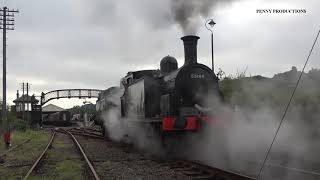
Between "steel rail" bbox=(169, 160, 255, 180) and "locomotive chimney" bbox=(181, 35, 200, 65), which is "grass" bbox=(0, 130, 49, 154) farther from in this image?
"steel rail" bbox=(169, 160, 255, 180)

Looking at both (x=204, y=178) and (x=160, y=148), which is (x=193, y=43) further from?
(x=204, y=178)

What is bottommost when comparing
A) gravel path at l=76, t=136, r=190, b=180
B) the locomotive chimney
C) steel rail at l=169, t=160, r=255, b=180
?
gravel path at l=76, t=136, r=190, b=180

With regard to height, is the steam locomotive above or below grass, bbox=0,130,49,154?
above

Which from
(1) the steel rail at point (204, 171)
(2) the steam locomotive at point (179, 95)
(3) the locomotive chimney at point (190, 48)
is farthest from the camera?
(3) the locomotive chimney at point (190, 48)

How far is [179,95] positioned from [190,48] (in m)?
1.54

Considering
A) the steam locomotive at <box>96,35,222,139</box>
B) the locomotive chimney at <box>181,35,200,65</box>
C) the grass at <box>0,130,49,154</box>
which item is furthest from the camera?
the grass at <box>0,130,49,154</box>

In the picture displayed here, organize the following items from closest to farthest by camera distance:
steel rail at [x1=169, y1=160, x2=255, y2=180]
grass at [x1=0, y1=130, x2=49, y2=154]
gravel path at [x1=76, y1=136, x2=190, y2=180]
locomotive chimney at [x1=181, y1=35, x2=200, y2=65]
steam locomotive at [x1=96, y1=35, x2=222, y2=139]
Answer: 1. steel rail at [x1=169, y1=160, x2=255, y2=180]
2. gravel path at [x1=76, y1=136, x2=190, y2=180]
3. steam locomotive at [x1=96, y1=35, x2=222, y2=139]
4. locomotive chimney at [x1=181, y1=35, x2=200, y2=65]
5. grass at [x1=0, y1=130, x2=49, y2=154]

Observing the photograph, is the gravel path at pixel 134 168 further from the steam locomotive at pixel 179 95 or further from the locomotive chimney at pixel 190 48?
the locomotive chimney at pixel 190 48

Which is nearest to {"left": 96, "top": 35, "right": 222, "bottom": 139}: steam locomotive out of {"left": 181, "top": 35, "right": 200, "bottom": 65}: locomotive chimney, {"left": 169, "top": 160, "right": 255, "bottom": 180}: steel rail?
{"left": 181, "top": 35, "right": 200, "bottom": 65}: locomotive chimney

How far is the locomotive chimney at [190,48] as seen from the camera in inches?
546

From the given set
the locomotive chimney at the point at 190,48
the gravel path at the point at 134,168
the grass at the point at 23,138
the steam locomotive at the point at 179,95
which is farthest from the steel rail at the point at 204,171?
the grass at the point at 23,138

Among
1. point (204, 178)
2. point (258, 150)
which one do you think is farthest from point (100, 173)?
point (258, 150)

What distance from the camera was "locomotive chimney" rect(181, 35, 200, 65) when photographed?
13.9 meters

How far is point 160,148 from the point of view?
14750 mm
